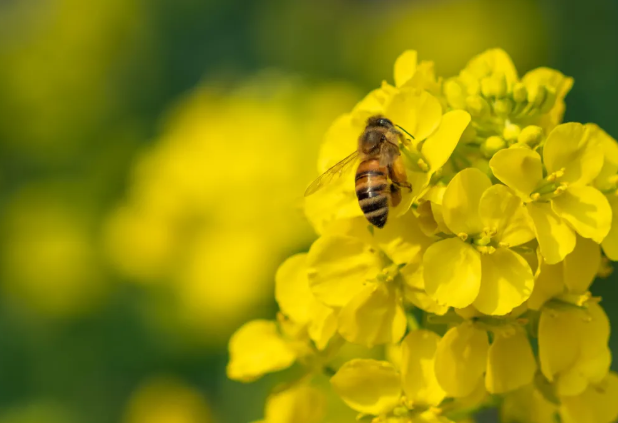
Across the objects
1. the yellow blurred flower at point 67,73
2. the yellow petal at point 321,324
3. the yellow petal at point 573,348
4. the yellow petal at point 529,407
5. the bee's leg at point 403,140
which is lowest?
the yellow petal at point 529,407

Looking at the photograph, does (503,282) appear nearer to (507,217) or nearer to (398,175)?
(507,217)

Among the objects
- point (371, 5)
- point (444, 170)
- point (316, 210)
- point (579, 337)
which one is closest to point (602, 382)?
point (579, 337)

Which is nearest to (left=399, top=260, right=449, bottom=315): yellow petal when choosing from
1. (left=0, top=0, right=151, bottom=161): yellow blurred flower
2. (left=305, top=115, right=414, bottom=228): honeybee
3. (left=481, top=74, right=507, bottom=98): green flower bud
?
(left=305, top=115, right=414, bottom=228): honeybee

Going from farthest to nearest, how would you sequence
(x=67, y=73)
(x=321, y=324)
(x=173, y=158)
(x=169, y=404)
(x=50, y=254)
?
(x=67, y=73), (x=50, y=254), (x=169, y=404), (x=173, y=158), (x=321, y=324)

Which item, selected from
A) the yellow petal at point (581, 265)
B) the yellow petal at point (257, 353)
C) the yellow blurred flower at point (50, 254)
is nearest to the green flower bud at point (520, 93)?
the yellow petal at point (581, 265)

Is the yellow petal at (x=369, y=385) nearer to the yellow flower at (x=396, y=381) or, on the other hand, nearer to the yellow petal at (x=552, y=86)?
the yellow flower at (x=396, y=381)

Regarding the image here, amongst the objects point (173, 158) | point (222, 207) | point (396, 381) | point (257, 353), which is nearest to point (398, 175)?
point (396, 381)
